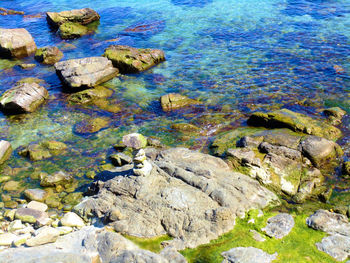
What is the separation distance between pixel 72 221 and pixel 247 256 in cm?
574

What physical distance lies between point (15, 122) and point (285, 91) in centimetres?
1630

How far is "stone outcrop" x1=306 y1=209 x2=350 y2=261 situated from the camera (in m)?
9.27

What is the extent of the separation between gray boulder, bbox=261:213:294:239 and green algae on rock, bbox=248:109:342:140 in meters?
6.04

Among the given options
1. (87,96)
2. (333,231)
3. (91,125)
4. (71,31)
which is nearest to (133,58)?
(87,96)

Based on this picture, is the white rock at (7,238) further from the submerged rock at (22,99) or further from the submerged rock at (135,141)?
the submerged rock at (22,99)

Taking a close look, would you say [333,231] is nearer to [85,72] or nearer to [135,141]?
[135,141]

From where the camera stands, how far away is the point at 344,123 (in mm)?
16578

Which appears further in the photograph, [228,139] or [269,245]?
[228,139]

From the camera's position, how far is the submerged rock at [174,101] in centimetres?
1941

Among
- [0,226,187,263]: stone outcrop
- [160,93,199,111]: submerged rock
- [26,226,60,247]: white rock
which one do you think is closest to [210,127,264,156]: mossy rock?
[160,93,199,111]: submerged rock

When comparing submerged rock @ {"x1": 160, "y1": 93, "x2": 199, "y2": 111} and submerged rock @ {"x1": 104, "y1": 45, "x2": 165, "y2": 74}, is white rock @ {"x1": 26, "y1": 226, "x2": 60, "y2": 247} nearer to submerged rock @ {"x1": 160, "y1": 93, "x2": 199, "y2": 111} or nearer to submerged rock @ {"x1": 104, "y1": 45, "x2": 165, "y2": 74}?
submerged rock @ {"x1": 160, "y1": 93, "x2": 199, "y2": 111}

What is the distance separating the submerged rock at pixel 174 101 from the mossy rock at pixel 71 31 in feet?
55.4

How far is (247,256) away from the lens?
8844 millimetres

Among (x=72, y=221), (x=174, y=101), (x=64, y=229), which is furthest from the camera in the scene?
(x=174, y=101)
